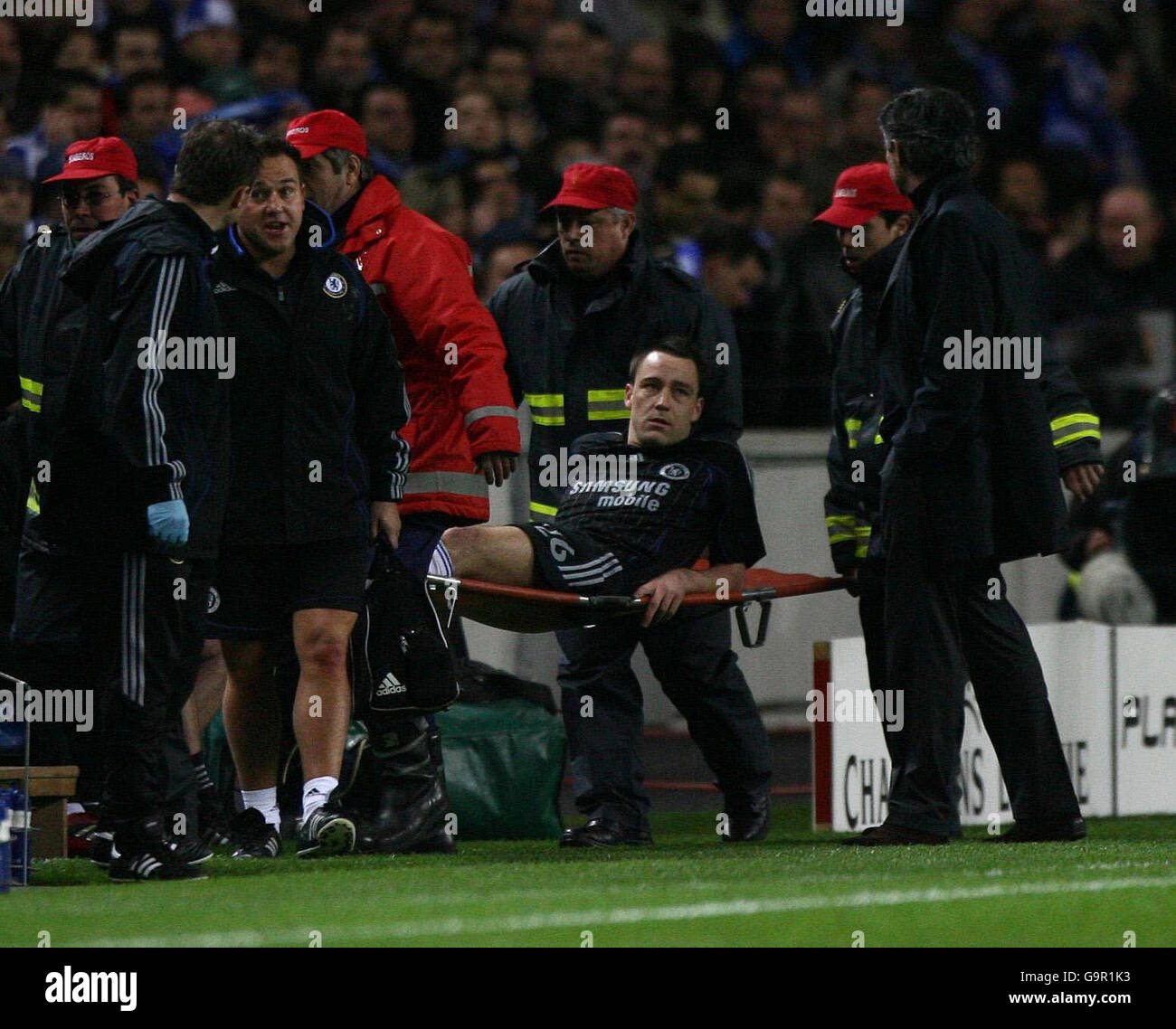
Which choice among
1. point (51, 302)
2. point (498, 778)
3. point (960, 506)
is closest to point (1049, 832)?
point (960, 506)

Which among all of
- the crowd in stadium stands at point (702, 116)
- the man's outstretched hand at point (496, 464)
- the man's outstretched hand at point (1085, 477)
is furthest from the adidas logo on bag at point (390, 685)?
the crowd in stadium stands at point (702, 116)

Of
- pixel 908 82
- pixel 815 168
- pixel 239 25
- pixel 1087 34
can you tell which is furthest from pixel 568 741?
pixel 1087 34

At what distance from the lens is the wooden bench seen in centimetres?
686

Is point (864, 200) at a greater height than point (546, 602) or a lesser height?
greater

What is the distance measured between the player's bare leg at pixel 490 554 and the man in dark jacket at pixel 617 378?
303 mm

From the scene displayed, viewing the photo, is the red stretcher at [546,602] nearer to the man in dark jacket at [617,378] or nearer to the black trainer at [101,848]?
the man in dark jacket at [617,378]

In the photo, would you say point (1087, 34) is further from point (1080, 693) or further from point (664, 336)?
point (664, 336)

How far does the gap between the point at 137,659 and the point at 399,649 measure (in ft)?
3.84

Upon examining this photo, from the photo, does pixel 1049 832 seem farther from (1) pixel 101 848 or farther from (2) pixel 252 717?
(1) pixel 101 848

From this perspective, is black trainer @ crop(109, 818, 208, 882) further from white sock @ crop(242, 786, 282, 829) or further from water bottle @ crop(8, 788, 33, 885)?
white sock @ crop(242, 786, 282, 829)

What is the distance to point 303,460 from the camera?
22.7 ft

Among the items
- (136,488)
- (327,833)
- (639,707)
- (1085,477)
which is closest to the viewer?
(136,488)

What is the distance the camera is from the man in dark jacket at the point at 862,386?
26.2 ft
